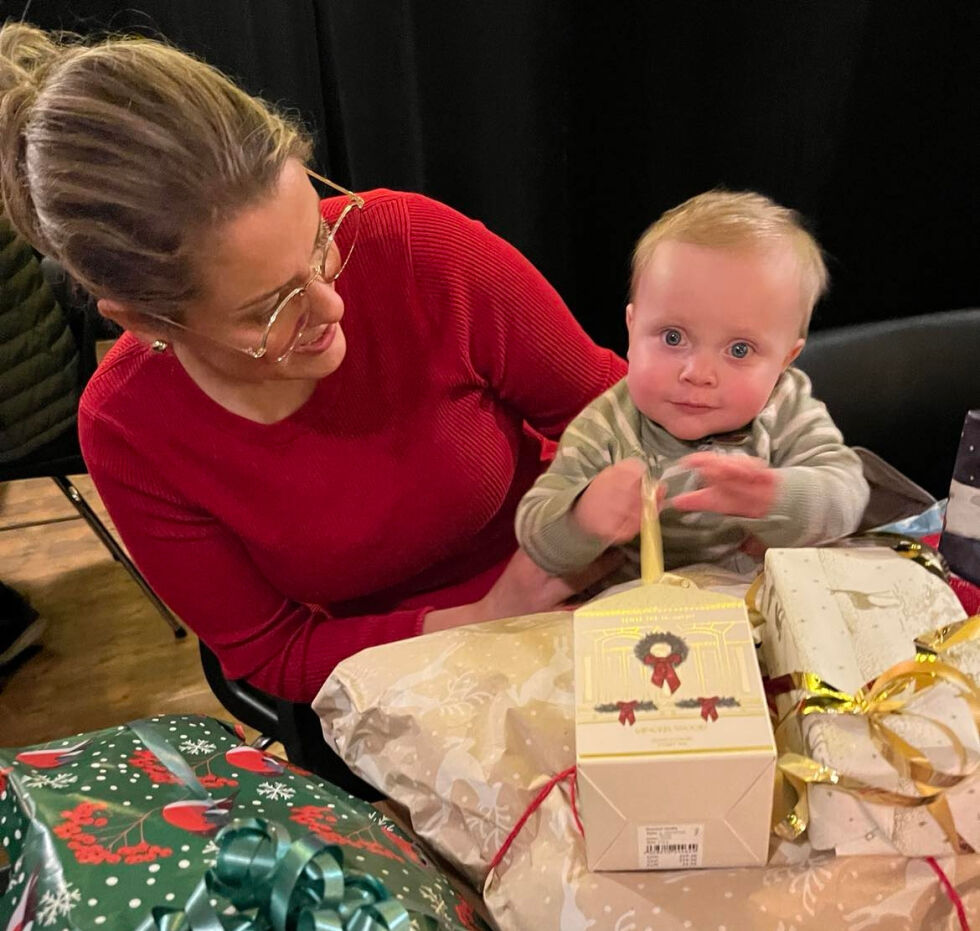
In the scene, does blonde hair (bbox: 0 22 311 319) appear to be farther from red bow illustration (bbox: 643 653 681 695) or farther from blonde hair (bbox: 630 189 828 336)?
red bow illustration (bbox: 643 653 681 695)

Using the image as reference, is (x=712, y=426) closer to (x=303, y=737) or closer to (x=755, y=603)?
(x=755, y=603)

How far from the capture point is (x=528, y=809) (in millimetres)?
690

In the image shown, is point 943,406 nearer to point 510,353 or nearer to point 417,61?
point 510,353

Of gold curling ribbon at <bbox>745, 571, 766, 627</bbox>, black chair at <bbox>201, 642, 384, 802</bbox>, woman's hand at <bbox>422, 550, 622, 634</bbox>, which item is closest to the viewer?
gold curling ribbon at <bbox>745, 571, 766, 627</bbox>

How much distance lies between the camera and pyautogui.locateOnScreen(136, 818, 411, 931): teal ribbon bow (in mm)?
550

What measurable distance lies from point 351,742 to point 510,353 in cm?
48

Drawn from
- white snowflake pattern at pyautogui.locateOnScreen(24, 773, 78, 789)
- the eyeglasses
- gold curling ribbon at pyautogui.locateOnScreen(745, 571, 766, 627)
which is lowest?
white snowflake pattern at pyautogui.locateOnScreen(24, 773, 78, 789)

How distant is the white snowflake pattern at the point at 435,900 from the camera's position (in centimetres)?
64

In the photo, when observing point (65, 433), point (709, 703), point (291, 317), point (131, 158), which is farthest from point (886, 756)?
point (65, 433)

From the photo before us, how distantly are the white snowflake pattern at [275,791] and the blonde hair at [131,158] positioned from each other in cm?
44

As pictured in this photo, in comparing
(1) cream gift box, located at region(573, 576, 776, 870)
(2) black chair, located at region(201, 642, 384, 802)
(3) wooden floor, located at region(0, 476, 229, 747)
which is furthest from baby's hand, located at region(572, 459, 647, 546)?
(3) wooden floor, located at region(0, 476, 229, 747)

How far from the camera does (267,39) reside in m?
2.04

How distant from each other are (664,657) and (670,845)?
0.40 ft

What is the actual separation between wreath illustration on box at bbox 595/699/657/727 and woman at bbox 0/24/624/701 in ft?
1.28
